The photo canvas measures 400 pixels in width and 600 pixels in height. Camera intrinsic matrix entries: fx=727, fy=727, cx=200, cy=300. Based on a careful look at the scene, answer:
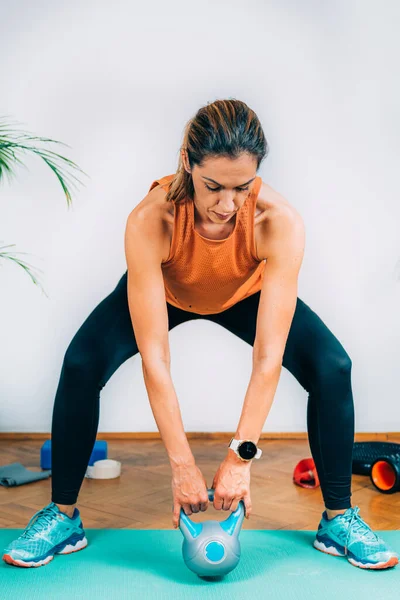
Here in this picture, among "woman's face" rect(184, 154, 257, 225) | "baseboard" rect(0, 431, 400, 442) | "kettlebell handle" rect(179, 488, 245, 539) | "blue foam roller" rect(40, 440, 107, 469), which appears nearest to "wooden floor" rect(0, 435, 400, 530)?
"blue foam roller" rect(40, 440, 107, 469)

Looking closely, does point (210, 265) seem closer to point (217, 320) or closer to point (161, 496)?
point (217, 320)

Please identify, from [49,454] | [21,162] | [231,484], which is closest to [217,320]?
[231,484]

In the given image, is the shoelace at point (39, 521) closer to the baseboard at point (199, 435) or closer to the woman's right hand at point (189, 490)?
the woman's right hand at point (189, 490)

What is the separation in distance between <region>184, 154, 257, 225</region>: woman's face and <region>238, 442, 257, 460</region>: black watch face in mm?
498

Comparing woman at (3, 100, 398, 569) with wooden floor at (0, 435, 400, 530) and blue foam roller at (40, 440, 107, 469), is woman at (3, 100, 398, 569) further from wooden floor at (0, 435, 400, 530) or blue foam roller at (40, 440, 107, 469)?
blue foam roller at (40, 440, 107, 469)

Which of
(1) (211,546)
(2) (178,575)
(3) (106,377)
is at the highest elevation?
(3) (106,377)

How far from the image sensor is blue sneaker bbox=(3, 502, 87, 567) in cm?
169

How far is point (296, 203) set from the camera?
326cm

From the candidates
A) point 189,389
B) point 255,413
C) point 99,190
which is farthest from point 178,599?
point 99,190

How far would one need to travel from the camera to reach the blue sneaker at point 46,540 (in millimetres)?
1693

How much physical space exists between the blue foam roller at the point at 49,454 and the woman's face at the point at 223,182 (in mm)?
1480

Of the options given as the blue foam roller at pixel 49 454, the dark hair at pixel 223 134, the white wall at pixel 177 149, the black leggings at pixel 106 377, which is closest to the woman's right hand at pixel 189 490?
the black leggings at pixel 106 377

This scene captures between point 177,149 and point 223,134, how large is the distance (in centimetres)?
184

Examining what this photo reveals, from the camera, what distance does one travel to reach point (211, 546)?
5.10ft
